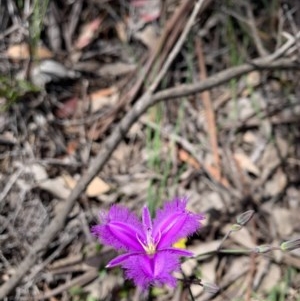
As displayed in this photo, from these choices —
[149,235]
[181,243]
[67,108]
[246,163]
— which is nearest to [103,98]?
[67,108]

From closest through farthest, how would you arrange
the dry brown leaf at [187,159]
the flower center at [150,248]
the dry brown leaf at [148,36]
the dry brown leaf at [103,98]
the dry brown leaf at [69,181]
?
the flower center at [150,248] → the dry brown leaf at [69,181] → the dry brown leaf at [187,159] → the dry brown leaf at [103,98] → the dry brown leaf at [148,36]

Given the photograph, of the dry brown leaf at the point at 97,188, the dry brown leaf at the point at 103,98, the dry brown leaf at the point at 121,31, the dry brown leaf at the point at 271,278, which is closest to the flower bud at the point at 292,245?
the dry brown leaf at the point at 271,278

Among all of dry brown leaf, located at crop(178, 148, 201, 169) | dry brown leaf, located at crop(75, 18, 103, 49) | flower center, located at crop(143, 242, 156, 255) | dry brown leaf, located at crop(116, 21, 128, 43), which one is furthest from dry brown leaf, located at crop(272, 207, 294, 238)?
dry brown leaf, located at crop(75, 18, 103, 49)

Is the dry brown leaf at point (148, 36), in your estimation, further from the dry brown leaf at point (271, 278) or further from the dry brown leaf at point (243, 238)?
the dry brown leaf at point (271, 278)

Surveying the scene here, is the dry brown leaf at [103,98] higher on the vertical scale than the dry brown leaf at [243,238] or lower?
higher

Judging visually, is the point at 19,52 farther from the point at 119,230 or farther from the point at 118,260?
the point at 118,260

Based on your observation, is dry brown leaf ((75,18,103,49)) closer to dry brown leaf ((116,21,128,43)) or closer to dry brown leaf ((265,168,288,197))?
dry brown leaf ((116,21,128,43))

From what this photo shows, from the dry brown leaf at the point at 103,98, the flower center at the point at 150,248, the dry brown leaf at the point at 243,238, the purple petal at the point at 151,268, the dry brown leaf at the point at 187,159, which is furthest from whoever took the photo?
the dry brown leaf at the point at 103,98
